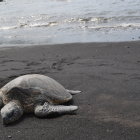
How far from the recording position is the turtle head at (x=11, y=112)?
17.8ft

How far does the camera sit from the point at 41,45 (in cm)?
1148

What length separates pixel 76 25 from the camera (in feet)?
50.4

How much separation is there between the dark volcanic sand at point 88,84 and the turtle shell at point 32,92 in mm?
279

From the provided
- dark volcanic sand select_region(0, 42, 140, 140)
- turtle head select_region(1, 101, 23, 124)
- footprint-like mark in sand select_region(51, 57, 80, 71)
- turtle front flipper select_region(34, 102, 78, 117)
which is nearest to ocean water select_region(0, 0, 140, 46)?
dark volcanic sand select_region(0, 42, 140, 140)

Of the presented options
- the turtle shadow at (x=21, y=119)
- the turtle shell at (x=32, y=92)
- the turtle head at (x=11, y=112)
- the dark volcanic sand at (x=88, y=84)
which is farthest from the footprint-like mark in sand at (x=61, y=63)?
the turtle head at (x=11, y=112)

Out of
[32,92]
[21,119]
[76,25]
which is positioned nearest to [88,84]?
[32,92]

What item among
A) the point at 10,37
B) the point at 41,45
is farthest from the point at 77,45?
the point at 10,37

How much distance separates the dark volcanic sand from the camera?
4985 millimetres

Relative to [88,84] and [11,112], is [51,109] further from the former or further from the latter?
[88,84]

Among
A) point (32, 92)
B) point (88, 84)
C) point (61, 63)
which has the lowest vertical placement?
point (61, 63)

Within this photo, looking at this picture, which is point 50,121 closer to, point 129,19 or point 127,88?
point 127,88

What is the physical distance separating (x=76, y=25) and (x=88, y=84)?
8.72m

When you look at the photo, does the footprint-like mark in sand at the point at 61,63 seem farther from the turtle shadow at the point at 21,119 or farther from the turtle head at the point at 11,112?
the turtle head at the point at 11,112

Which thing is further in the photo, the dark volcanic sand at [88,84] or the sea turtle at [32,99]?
the sea turtle at [32,99]
